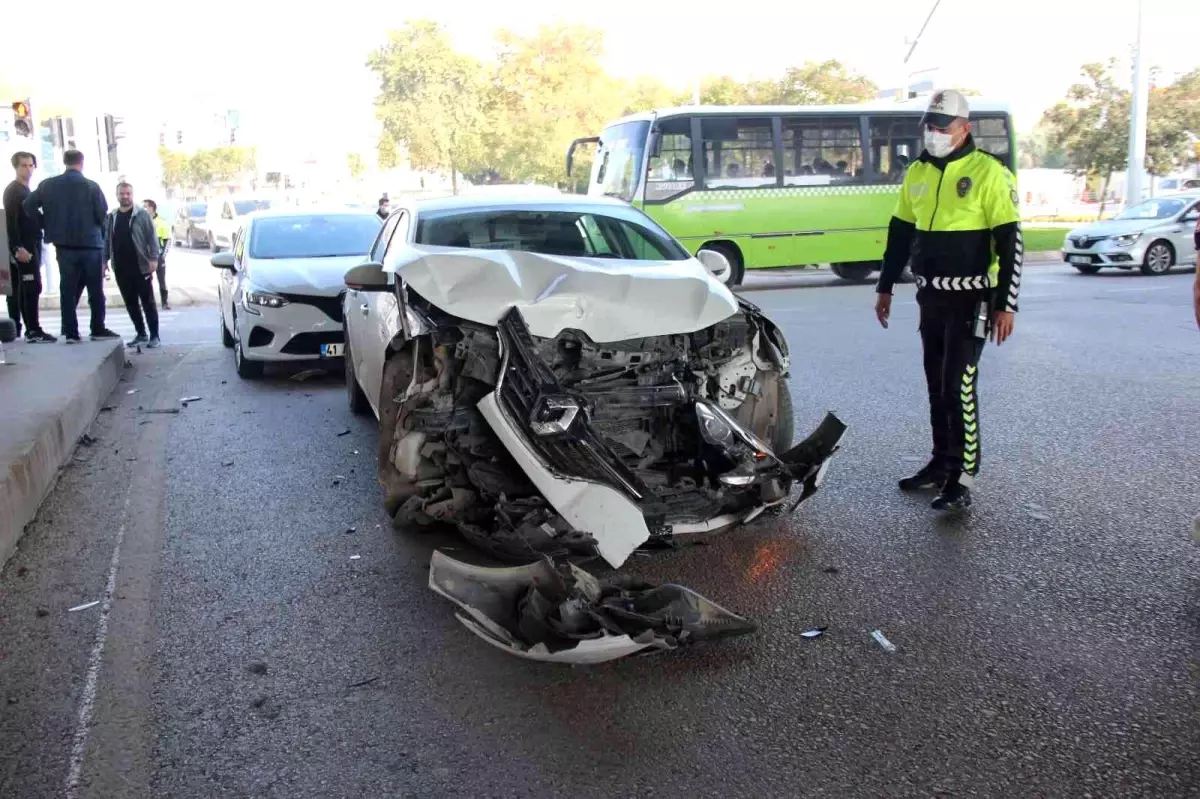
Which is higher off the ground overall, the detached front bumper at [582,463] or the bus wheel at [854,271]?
the detached front bumper at [582,463]

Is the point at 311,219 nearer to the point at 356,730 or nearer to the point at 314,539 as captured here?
the point at 314,539

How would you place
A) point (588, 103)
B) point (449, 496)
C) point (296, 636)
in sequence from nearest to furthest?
point (296, 636) < point (449, 496) < point (588, 103)

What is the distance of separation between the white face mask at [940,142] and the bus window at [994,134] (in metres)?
16.3

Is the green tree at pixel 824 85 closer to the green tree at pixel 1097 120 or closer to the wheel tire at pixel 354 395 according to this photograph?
the green tree at pixel 1097 120

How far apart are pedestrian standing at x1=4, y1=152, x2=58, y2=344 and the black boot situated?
29.7 ft

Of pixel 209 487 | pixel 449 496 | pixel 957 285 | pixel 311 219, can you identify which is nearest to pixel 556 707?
pixel 449 496

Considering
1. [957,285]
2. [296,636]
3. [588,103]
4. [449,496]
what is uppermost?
[588,103]

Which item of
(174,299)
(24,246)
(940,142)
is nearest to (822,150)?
(174,299)

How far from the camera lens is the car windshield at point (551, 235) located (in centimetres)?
645

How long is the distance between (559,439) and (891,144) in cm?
1656

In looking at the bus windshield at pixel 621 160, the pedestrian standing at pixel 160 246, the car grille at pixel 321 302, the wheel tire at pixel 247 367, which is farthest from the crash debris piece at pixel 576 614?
the bus windshield at pixel 621 160

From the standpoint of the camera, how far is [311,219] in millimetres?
11055

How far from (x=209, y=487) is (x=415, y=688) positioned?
312 centimetres

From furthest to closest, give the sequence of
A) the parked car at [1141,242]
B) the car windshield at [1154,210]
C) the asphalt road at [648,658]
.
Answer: the car windshield at [1154,210], the parked car at [1141,242], the asphalt road at [648,658]
